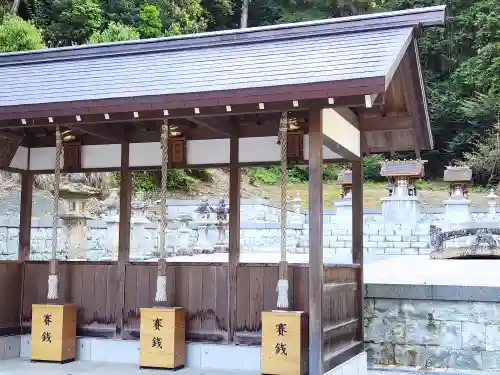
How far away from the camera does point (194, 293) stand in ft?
23.7

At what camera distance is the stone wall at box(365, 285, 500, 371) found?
821 cm

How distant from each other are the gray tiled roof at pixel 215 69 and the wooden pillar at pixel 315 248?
24.6 inches

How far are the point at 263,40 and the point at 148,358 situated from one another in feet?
13.2

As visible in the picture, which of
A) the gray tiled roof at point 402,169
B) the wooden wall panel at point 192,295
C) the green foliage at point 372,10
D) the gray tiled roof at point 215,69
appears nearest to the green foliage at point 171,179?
the green foliage at point 372,10

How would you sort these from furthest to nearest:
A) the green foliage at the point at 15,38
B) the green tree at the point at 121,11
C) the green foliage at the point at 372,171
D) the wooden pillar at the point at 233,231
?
1. the green foliage at the point at 372,171
2. the green tree at the point at 121,11
3. the green foliage at the point at 15,38
4. the wooden pillar at the point at 233,231

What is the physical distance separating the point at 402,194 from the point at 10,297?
60.5 feet

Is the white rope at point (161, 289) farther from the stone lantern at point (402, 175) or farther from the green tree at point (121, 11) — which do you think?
the green tree at point (121, 11)

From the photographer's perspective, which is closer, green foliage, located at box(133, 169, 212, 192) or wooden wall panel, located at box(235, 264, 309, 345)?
wooden wall panel, located at box(235, 264, 309, 345)

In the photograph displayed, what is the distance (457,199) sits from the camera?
21219 mm

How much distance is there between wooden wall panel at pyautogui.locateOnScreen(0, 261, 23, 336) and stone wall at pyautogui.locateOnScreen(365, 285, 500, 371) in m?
4.97

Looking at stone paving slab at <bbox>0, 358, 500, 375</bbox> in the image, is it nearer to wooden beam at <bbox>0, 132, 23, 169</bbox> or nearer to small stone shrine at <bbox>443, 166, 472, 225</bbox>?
wooden beam at <bbox>0, 132, 23, 169</bbox>

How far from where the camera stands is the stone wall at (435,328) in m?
8.21

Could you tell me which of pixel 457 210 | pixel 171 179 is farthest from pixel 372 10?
pixel 457 210

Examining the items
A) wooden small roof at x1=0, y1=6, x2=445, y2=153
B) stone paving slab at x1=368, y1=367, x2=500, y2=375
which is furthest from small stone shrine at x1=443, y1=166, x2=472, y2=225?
wooden small roof at x1=0, y1=6, x2=445, y2=153
